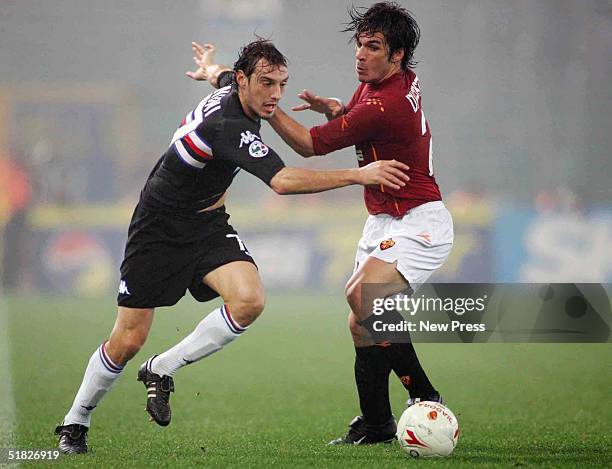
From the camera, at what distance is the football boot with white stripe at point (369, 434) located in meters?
5.91

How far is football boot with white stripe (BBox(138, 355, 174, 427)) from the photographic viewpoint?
215 inches

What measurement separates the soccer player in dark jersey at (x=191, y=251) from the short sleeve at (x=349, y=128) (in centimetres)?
38

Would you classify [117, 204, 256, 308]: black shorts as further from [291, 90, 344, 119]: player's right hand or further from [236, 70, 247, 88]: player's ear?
[291, 90, 344, 119]: player's right hand

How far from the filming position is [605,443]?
5.83 meters

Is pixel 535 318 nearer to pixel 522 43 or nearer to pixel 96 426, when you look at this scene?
pixel 522 43

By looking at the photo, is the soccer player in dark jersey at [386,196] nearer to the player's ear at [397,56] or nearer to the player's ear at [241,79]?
the player's ear at [397,56]

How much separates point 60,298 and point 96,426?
924 centimetres

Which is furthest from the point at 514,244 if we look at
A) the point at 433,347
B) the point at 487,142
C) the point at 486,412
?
the point at 486,412

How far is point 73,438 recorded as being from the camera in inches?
220

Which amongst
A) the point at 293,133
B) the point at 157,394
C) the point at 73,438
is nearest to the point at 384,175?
the point at 293,133

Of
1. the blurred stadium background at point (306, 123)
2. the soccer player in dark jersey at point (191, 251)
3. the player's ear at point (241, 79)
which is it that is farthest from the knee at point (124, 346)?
the blurred stadium background at point (306, 123)

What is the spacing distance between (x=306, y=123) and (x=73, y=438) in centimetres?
1066

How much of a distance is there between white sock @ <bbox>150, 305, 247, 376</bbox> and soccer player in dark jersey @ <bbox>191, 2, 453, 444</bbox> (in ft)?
2.44

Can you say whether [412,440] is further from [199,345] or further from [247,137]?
[247,137]
